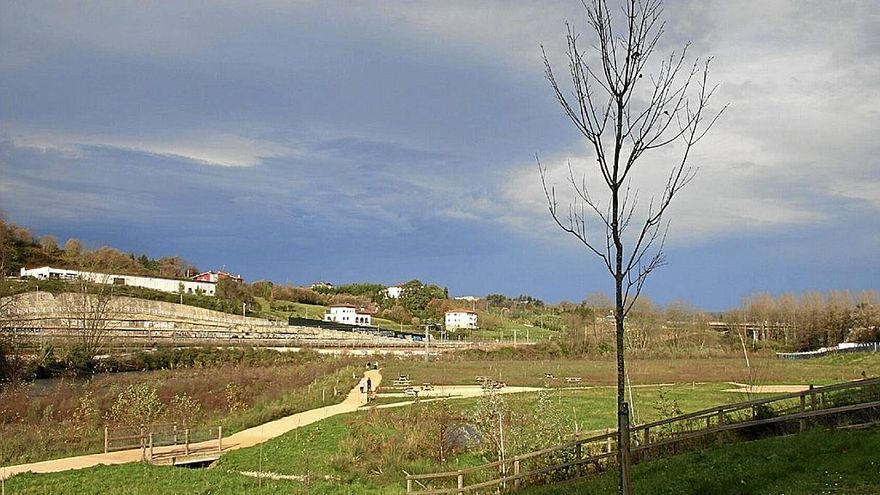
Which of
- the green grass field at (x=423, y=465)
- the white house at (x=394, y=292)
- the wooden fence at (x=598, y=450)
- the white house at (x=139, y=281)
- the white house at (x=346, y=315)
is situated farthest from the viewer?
the white house at (x=394, y=292)

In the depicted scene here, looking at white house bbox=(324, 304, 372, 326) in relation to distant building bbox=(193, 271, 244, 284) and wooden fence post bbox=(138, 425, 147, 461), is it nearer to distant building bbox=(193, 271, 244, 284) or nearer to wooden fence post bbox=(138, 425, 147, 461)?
distant building bbox=(193, 271, 244, 284)

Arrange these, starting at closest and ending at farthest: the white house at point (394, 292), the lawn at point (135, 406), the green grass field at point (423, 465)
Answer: the green grass field at point (423, 465)
the lawn at point (135, 406)
the white house at point (394, 292)

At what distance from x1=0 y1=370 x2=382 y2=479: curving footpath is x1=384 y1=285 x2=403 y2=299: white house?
119956 mm

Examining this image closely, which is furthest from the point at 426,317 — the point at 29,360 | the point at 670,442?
the point at 670,442

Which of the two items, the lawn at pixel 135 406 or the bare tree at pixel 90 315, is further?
the bare tree at pixel 90 315

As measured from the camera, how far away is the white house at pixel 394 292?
161 m

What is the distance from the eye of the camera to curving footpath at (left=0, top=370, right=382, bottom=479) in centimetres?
2052

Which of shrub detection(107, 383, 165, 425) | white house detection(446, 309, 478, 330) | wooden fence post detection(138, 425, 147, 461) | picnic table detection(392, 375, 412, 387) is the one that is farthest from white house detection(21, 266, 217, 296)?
wooden fence post detection(138, 425, 147, 461)

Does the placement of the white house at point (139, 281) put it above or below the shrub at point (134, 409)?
above

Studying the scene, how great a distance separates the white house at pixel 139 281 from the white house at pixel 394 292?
45.8 m

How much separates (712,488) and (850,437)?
3183 mm

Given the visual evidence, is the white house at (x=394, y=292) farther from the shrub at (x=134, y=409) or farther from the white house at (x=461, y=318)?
the shrub at (x=134, y=409)

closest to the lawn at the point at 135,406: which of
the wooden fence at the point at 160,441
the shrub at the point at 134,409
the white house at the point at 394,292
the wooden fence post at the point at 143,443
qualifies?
the shrub at the point at 134,409

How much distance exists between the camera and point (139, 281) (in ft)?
376
